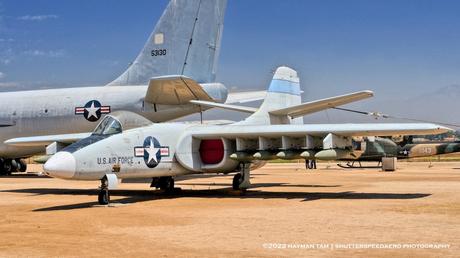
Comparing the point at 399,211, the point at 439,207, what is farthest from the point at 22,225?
the point at 439,207

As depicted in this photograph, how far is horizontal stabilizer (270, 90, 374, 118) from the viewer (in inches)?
672

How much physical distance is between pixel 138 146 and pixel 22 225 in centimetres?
495

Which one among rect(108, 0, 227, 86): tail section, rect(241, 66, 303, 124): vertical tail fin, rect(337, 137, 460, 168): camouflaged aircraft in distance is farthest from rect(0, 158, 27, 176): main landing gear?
rect(337, 137, 460, 168): camouflaged aircraft in distance

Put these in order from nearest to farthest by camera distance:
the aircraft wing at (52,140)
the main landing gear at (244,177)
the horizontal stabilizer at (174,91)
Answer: the main landing gear at (244,177)
the aircraft wing at (52,140)
the horizontal stabilizer at (174,91)

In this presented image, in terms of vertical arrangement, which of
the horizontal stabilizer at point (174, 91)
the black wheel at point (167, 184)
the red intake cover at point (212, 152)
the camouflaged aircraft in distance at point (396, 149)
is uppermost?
the horizontal stabilizer at point (174, 91)

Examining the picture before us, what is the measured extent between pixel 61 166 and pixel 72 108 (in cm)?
1298

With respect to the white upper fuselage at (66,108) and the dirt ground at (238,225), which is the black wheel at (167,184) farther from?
→ the white upper fuselage at (66,108)

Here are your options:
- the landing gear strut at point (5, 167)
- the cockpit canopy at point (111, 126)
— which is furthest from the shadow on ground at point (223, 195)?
the landing gear strut at point (5, 167)

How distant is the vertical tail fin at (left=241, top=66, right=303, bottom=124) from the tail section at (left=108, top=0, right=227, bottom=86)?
523cm

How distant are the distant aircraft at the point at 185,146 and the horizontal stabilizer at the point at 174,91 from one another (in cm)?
363

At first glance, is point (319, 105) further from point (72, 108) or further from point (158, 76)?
point (72, 108)

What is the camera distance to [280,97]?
784 inches

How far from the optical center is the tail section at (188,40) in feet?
81.6

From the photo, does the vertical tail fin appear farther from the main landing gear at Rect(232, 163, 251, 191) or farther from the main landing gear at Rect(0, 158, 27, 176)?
the main landing gear at Rect(0, 158, 27, 176)
